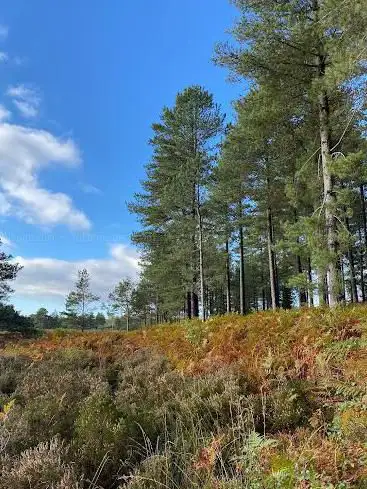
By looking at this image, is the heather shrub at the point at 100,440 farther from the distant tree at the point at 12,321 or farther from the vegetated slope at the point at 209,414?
the distant tree at the point at 12,321

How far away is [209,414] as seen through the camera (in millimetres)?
4453

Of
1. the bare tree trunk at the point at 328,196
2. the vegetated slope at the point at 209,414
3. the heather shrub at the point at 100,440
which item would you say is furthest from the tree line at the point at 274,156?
the heather shrub at the point at 100,440

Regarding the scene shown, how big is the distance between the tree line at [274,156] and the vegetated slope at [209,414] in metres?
3.05

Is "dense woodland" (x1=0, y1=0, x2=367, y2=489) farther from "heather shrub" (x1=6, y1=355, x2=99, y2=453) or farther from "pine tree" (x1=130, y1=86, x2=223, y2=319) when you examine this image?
"pine tree" (x1=130, y1=86, x2=223, y2=319)

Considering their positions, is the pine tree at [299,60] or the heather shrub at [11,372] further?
the pine tree at [299,60]

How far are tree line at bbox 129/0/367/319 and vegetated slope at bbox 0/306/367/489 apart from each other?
120 inches

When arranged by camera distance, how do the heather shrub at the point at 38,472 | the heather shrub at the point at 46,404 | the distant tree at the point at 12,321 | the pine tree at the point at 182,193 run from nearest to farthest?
the heather shrub at the point at 38,472
the heather shrub at the point at 46,404
the distant tree at the point at 12,321
the pine tree at the point at 182,193

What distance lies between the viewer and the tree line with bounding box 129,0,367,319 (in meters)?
9.38

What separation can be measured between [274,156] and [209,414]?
51.6ft

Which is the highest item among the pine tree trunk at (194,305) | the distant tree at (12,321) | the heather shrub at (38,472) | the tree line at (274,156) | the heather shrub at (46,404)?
the tree line at (274,156)

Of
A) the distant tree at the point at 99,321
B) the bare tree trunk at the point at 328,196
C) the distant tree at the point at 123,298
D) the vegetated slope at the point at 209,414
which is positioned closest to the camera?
the vegetated slope at the point at 209,414

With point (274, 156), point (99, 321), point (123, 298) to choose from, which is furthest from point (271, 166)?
point (99, 321)

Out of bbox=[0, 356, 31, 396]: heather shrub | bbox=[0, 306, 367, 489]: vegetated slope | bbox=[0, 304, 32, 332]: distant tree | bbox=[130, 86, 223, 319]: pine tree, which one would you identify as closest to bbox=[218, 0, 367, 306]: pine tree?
bbox=[0, 306, 367, 489]: vegetated slope

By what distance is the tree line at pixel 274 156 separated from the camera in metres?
9.38
